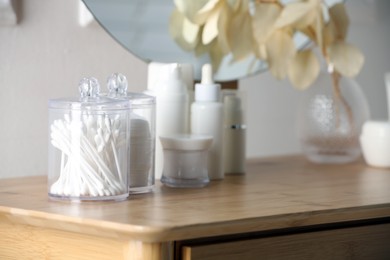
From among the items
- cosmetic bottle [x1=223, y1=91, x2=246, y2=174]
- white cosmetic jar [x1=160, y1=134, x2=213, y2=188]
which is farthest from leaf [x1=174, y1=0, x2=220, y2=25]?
white cosmetic jar [x1=160, y1=134, x2=213, y2=188]

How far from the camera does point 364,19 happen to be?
6.94 ft

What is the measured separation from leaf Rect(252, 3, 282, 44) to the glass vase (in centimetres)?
22

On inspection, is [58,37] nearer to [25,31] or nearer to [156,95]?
[25,31]

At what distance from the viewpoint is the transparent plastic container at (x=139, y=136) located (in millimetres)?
1128

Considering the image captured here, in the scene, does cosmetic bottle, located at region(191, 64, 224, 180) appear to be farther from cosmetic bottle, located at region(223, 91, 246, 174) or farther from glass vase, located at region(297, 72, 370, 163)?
glass vase, located at region(297, 72, 370, 163)

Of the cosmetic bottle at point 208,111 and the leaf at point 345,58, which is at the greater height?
the leaf at point 345,58

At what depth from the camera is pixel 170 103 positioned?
4.09ft

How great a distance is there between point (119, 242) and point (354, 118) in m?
0.72

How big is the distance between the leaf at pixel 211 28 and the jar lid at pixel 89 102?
0.31m

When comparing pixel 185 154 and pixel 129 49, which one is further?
pixel 129 49

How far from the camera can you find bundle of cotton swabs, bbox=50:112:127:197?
3.40 feet

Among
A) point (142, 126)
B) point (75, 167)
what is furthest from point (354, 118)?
point (75, 167)

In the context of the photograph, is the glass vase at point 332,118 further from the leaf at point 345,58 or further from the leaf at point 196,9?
the leaf at point 196,9

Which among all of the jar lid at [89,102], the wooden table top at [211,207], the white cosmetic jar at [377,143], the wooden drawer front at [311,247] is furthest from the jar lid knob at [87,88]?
the white cosmetic jar at [377,143]
